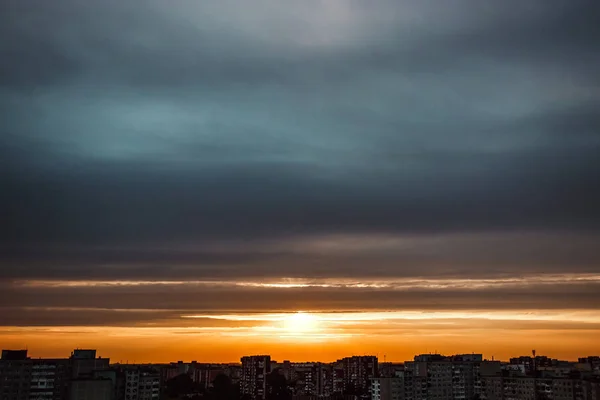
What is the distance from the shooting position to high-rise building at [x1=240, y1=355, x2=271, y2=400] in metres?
59.0

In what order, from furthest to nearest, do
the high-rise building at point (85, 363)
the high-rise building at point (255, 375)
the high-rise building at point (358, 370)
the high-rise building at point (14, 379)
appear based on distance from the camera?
the high-rise building at point (358, 370), the high-rise building at point (255, 375), the high-rise building at point (85, 363), the high-rise building at point (14, 379)

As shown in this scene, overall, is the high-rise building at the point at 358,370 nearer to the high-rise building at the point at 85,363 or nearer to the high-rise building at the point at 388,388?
the high-rise building at the point at 388,388

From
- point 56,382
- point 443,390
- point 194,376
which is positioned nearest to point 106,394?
point 56,382

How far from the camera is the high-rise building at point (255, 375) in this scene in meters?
59.0

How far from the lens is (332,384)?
209 ft

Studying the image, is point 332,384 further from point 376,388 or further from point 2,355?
point 2,355

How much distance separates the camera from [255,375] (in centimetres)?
6097

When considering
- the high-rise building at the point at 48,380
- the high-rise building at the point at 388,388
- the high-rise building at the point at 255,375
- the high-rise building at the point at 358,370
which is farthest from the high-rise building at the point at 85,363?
the high-rise building at the point at 358,370

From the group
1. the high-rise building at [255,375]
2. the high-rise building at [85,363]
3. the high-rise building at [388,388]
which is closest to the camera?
the high-rise building at [85,363]

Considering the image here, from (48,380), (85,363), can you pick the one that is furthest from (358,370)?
(48,380)

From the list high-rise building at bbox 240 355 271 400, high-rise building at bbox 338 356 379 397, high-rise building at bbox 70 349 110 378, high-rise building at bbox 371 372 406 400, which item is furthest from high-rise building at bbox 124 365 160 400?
high-rise building at bbox 338 356 379 397

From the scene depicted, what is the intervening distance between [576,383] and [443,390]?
34.9 feet

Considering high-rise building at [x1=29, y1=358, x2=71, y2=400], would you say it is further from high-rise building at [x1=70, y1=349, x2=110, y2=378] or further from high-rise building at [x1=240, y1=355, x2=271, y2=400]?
high-rise building at [x1=240, y1=355, x2=271, y2=400]

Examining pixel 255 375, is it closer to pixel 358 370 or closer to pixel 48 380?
pixel 358 370
